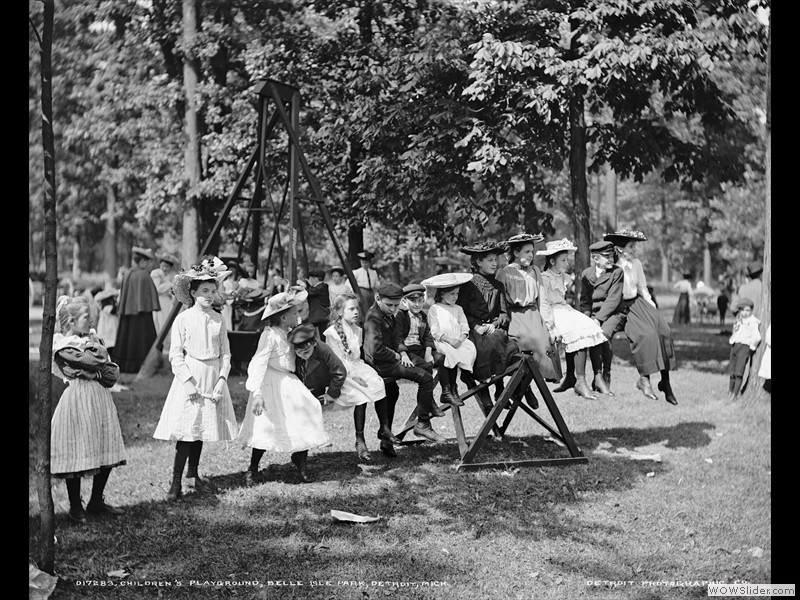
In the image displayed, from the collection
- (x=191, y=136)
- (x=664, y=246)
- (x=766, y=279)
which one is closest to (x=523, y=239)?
(x=766, y=279)

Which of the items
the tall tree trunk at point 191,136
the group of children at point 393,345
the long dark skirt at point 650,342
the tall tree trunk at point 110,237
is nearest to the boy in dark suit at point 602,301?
the group of children at point 393,345

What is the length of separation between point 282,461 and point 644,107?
4148 millimetres

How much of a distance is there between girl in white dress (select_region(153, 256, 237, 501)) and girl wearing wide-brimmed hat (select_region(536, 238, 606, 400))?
A: 2494 mm

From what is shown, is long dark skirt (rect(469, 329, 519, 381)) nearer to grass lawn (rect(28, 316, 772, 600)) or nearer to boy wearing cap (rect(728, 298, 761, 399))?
grass lawn (rect(28, 316, 772, 600))

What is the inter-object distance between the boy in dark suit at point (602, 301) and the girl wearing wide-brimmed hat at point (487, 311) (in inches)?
22.2

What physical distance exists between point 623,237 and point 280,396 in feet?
9.00

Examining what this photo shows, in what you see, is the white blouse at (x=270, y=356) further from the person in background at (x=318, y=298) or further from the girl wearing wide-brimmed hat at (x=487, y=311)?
the person in background at (x=318, y=298)

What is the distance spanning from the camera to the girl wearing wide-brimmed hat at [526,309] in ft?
20.0

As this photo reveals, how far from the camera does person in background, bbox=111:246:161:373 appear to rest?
9.12 meters

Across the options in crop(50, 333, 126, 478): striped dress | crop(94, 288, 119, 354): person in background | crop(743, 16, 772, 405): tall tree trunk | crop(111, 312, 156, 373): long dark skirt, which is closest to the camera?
crop(50, 333, 126, 478): striped dress

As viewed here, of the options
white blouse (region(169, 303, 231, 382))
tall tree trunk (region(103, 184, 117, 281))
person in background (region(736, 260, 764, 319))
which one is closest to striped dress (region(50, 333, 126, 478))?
white blouse (region(169, 303, 231, 382))

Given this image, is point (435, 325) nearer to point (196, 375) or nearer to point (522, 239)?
point (522, 239)

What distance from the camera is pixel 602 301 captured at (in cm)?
620

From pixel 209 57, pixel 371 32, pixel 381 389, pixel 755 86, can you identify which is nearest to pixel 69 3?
pixel 209 57
